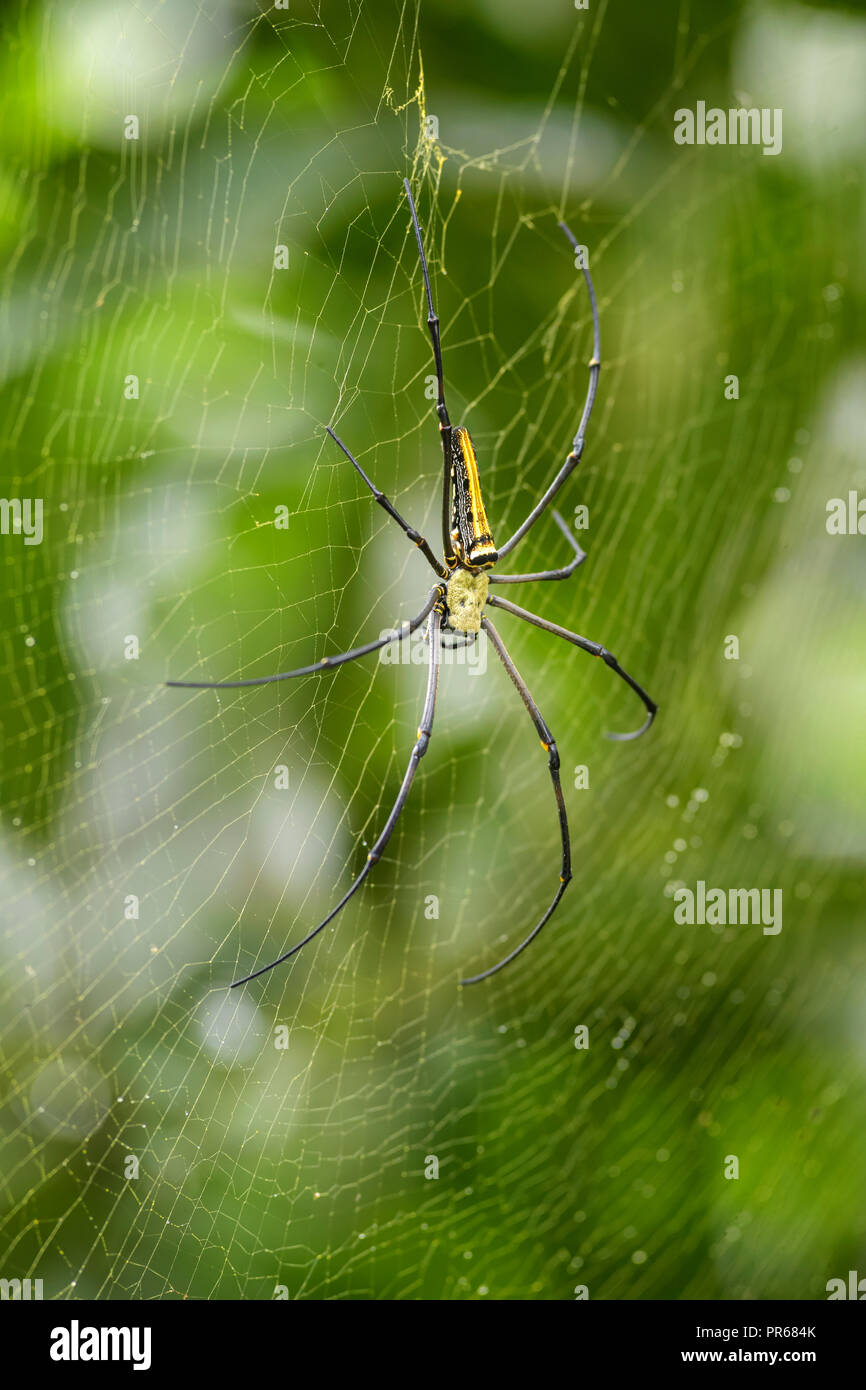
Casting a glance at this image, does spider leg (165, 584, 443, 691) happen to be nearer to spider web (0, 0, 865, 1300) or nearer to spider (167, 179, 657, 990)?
spider (167, 179, 657, 990)

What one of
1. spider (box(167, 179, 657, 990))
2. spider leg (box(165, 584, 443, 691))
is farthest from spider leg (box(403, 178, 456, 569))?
spider leg (box(165, 584, 443, 691))

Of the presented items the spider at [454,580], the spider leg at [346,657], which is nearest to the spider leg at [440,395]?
the spider at [454,580]

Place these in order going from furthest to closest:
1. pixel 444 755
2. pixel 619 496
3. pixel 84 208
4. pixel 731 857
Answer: pixel 731 857 < pixel 619 496 < pixel 444 755 < pixel 84 208

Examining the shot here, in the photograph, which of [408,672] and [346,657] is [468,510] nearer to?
[346,657]

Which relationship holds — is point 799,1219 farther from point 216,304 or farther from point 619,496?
point 216,304

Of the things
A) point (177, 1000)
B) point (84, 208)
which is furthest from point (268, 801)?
point (84, 208)

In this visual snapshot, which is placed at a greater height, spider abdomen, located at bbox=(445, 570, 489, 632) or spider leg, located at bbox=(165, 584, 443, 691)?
spider abdomen, located at bbox=(445, 570, 489, 632)

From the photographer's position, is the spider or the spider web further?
the spider web
